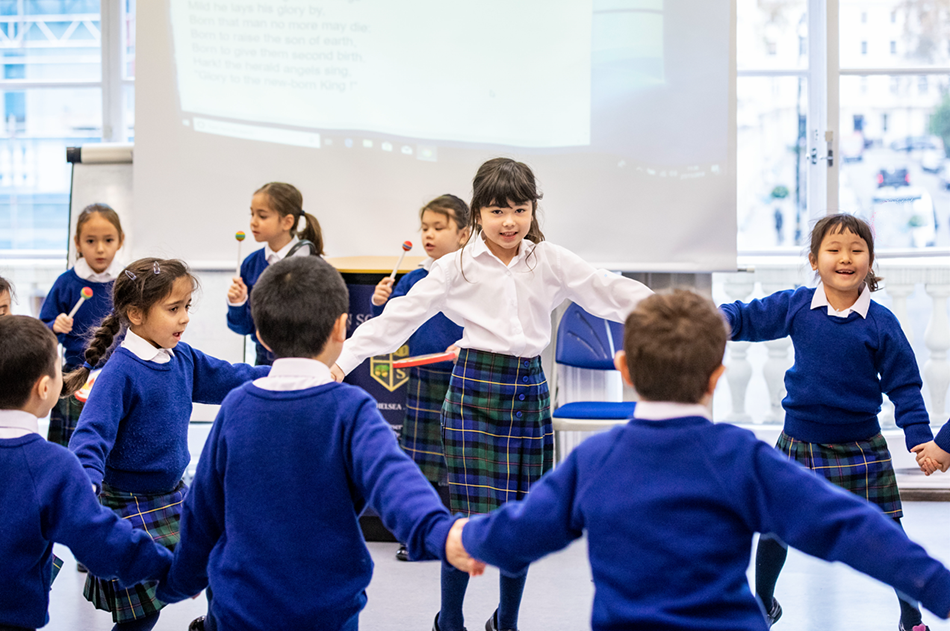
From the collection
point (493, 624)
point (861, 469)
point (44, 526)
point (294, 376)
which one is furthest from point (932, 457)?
point (44, 526)

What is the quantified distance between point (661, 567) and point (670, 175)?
267cm

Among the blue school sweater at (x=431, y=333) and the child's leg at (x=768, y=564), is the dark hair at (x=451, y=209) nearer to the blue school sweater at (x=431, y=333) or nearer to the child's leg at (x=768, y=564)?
the blue school sweater at (x=431, y=333)

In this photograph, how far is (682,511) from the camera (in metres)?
1.06

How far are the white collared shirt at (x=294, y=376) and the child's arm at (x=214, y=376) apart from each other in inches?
24.0

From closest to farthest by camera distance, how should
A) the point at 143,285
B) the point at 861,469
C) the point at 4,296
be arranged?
the point at 143,285 → the point at 861,469 → the point at 4,296

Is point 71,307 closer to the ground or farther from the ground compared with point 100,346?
farther from the ground

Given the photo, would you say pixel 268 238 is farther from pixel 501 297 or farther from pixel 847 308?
pixel 847 308

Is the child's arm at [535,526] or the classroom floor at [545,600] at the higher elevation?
the child's arm at [535,526]

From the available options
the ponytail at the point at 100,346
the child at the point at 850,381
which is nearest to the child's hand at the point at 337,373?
the ponytail at the point at 100,346

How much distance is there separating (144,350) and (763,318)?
1.45 metres

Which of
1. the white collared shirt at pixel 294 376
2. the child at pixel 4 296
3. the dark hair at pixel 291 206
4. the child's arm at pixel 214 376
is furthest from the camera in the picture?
the dark hair at pixel 291 206

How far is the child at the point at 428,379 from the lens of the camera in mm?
2844

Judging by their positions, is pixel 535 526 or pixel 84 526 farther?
pixel 84 526

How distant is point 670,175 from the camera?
3.51 m
